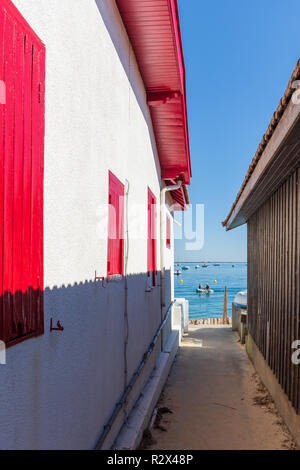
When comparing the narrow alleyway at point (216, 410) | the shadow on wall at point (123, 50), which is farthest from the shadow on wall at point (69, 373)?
the shadow on wall at point (123, 50)

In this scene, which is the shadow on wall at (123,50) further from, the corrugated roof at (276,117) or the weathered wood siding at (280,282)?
the weathered wood siding at (280,282)

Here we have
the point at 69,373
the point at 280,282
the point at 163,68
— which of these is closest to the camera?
the point at 69,373

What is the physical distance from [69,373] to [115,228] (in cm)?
206

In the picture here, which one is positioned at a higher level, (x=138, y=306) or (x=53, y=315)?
(x=53, y=315)

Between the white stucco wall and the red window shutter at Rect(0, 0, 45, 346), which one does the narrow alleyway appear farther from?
the red window shutter at Rect(0, 0, 45, 346)

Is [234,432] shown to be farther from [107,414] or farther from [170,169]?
[170,169]

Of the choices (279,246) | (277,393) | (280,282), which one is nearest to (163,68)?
(279,246)

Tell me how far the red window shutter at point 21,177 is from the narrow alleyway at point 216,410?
399cm

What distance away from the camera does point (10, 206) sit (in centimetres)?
195

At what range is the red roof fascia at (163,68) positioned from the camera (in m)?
4.92

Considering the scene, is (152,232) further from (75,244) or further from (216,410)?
(75,244)

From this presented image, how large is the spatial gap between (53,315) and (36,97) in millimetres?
1335

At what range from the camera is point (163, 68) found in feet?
20.5
